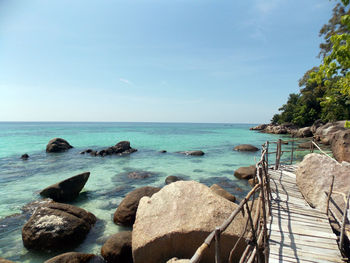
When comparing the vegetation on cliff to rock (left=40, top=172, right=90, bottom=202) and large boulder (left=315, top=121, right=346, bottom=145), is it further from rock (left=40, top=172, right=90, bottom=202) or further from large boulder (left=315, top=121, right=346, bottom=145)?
rock (left=40, top=172, right=90, bottom=202)

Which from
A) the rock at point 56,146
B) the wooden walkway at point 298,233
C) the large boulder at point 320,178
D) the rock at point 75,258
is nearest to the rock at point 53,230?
the rock at point 75,258

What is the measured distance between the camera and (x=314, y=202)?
20.3ft

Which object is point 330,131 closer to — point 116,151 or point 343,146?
point 343,146

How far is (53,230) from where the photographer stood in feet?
19.7

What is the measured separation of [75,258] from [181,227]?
295 centimetres

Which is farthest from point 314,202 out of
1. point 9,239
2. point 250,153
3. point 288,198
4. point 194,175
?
point 250,153

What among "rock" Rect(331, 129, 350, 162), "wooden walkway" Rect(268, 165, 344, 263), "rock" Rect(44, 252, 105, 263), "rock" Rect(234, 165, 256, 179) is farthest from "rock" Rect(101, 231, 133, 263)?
"rock" Rect(331, 129, 350, 162)

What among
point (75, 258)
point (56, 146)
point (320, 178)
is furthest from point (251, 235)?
point (56, 146)

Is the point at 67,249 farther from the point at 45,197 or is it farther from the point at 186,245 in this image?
the point at 45,197

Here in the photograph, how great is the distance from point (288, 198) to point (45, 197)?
11469mm

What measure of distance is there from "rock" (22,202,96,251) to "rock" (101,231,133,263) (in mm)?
1408

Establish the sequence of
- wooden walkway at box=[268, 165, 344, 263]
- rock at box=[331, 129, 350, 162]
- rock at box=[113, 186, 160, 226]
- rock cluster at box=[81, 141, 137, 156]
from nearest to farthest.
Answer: wooden walkway at box=[268, 165, 344, 263]
rock at box=[113, 186, 160, 226]
rock at box=[331, 129, 350, 162]
rock cluster at box=[81, 141, 137, 156]

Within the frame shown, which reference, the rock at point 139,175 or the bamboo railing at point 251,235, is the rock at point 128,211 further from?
the rock at point 139,175

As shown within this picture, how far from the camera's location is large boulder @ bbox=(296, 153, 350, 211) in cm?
579
